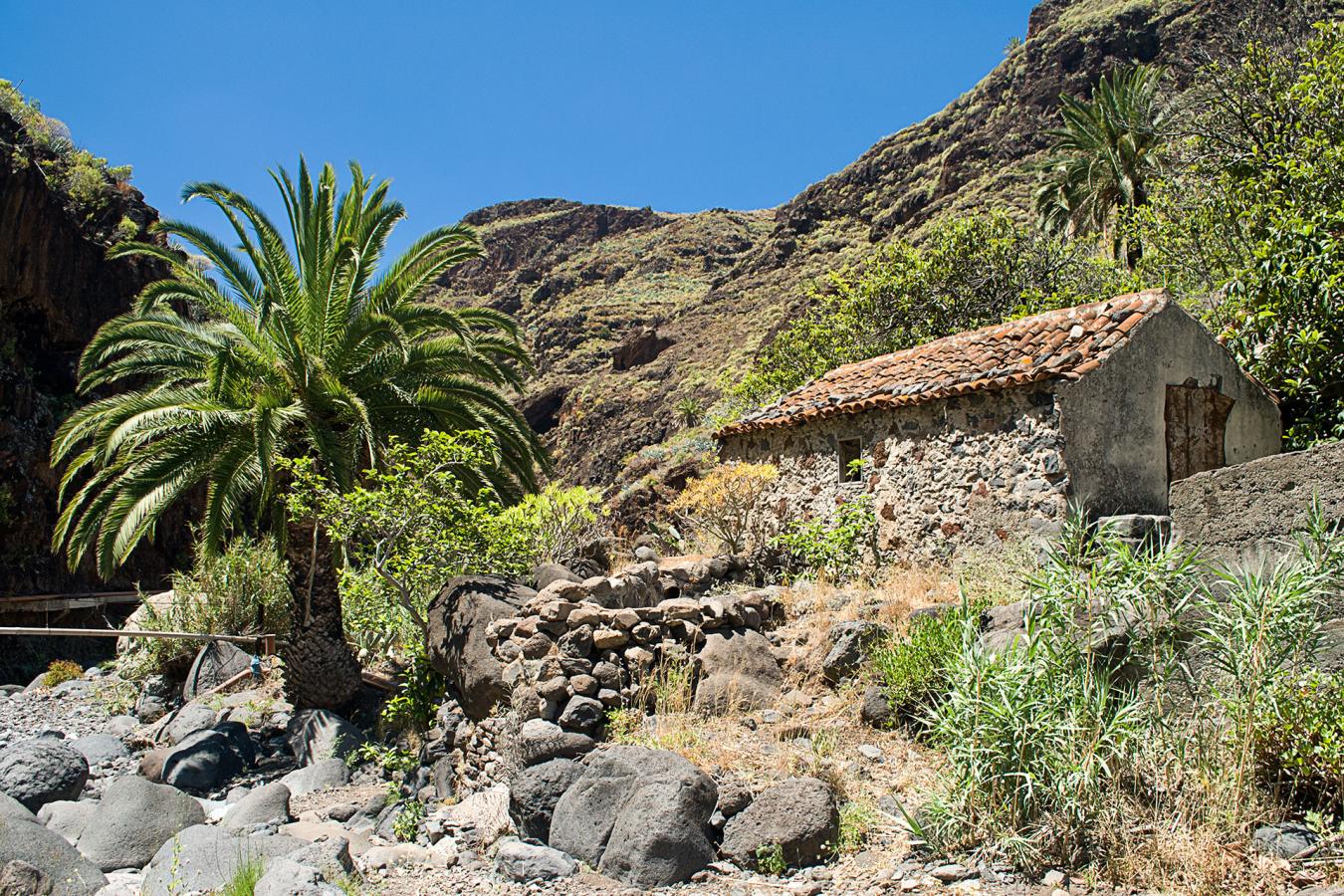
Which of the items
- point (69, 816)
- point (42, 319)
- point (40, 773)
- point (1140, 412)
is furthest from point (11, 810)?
point (42, 319)

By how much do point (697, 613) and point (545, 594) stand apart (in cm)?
157

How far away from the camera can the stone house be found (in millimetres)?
10844

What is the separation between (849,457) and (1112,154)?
17.2 metres

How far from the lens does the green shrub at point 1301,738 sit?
509cm

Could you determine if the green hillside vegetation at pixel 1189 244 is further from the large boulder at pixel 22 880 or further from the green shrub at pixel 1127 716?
the large boulder at pixel 22 880

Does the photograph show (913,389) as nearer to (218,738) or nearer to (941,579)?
(941,579)

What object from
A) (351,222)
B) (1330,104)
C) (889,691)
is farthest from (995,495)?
(351,222)

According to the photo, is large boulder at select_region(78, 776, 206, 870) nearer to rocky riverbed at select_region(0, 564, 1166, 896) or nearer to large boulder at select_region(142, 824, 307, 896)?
rocky riverbed at select_region(0, 564, 1166, 896)

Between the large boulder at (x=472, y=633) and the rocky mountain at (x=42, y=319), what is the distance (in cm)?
2005

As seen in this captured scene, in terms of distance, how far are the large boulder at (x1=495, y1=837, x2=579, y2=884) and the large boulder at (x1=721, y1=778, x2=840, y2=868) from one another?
3.78ft

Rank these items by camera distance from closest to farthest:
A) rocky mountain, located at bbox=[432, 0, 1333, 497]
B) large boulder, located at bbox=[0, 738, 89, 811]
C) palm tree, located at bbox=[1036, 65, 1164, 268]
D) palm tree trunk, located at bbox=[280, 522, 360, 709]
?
large boulder, located at bbox=[0, 738, 89, 811], palm tree trunk, located at bbox=[280, 522, 360, 709], palm tree, located at bbox=[1036, 65, 1164, 268], rocky mountain, located at bbox=[432, 0, 1333, 497]

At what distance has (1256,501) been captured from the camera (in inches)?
250

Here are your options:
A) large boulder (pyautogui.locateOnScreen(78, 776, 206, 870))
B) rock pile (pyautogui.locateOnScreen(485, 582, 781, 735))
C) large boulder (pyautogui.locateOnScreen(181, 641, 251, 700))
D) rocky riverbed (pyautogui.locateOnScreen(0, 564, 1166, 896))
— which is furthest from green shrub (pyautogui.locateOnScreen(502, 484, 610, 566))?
large boulder (pyautogui.locateOnScreen(181, 641, 251, 700))

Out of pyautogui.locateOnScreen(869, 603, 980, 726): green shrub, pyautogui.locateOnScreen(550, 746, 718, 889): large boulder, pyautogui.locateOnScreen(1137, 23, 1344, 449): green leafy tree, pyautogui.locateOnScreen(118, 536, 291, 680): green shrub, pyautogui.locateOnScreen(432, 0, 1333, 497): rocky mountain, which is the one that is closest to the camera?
pyautogui.locateOnScreen(550, 746, 718, 889): large boulder
